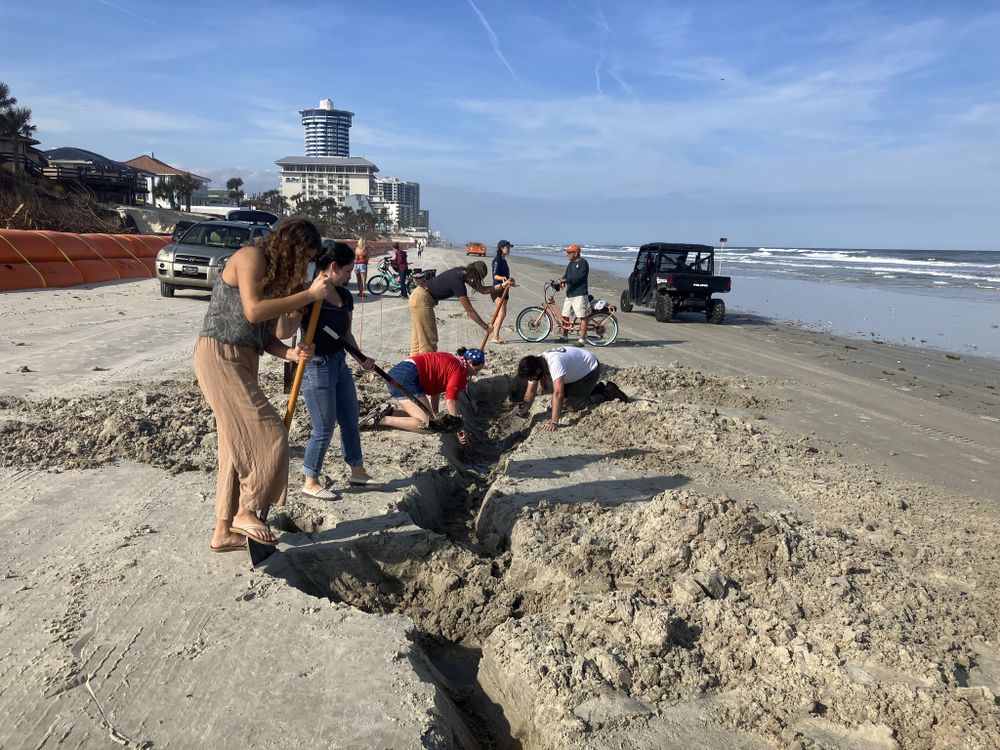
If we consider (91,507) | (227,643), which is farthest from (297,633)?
(91,507)

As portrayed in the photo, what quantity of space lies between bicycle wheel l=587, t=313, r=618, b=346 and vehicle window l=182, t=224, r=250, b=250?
853cm

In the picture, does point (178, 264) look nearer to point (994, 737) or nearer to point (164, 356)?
point (164, 356)

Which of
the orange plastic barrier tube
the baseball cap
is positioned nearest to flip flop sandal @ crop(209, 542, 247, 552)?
the baseball cap

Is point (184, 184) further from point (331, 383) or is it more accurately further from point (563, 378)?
point (331, 383)

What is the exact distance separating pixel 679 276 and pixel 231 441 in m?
14.4

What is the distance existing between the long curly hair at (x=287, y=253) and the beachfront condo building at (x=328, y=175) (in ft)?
509

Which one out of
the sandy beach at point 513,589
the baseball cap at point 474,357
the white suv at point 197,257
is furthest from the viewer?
the white suv at point 197,257

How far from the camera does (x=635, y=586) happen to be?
155 inches

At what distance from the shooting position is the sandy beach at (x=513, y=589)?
112 inches

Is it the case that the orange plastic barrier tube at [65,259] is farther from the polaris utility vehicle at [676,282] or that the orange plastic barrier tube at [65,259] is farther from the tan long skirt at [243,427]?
the tan long skirt at [243,427]

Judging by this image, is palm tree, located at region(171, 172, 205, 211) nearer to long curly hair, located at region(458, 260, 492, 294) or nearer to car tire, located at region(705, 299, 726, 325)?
car tire, located at region(705, 299, 726, 325)

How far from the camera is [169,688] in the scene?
2.82 m

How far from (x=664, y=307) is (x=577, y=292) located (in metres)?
4.60

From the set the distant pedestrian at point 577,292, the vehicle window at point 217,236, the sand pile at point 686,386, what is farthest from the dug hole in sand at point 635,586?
the vehicle window at point 217,236
